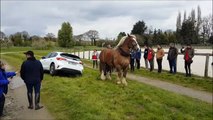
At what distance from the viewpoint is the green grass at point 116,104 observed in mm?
9927

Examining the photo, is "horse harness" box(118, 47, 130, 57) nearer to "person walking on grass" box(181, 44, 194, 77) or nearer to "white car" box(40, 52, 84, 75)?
"white car" box(40, 52, 84, 75)

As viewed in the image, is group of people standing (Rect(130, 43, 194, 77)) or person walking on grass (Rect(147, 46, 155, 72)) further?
person walking on grass (Rect(147, 46, 155, 72))

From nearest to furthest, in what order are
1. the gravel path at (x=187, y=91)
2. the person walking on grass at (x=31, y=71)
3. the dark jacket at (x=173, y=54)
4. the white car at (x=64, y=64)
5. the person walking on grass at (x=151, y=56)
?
the person walking on grass at (x=31, y=71) < the gravel path at (x=187, y=91) < the white car at (x=64, y=64) < the dark jacket at (x=173, y=54) < the person walking on grass at (x=151, y=56)

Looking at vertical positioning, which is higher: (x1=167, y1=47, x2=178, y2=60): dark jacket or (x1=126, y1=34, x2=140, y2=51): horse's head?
(x1=126, y1=34, x2=140, y2=51): horse's head

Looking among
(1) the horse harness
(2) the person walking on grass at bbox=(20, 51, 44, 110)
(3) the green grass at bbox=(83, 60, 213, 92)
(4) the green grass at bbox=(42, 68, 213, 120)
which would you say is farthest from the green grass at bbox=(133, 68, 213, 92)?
(2) the person walking on grass at bbox=(20, 51, 44, 110)

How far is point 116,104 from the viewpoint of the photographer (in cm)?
1123

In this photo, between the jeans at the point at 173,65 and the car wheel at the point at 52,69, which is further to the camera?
the jeans at the point at 173,65

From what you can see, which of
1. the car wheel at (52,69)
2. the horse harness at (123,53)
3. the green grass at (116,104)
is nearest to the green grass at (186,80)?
the green grass at (116,104)

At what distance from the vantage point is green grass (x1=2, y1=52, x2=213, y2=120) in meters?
9.93

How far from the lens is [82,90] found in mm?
14008

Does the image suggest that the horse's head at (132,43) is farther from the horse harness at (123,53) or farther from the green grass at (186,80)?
the green grass at (186,80)

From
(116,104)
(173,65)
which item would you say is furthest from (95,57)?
(116,104)

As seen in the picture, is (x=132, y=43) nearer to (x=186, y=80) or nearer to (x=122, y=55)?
(x=122, y=55)

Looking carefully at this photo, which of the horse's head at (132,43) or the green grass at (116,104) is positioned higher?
the horse's head at (132,43)
